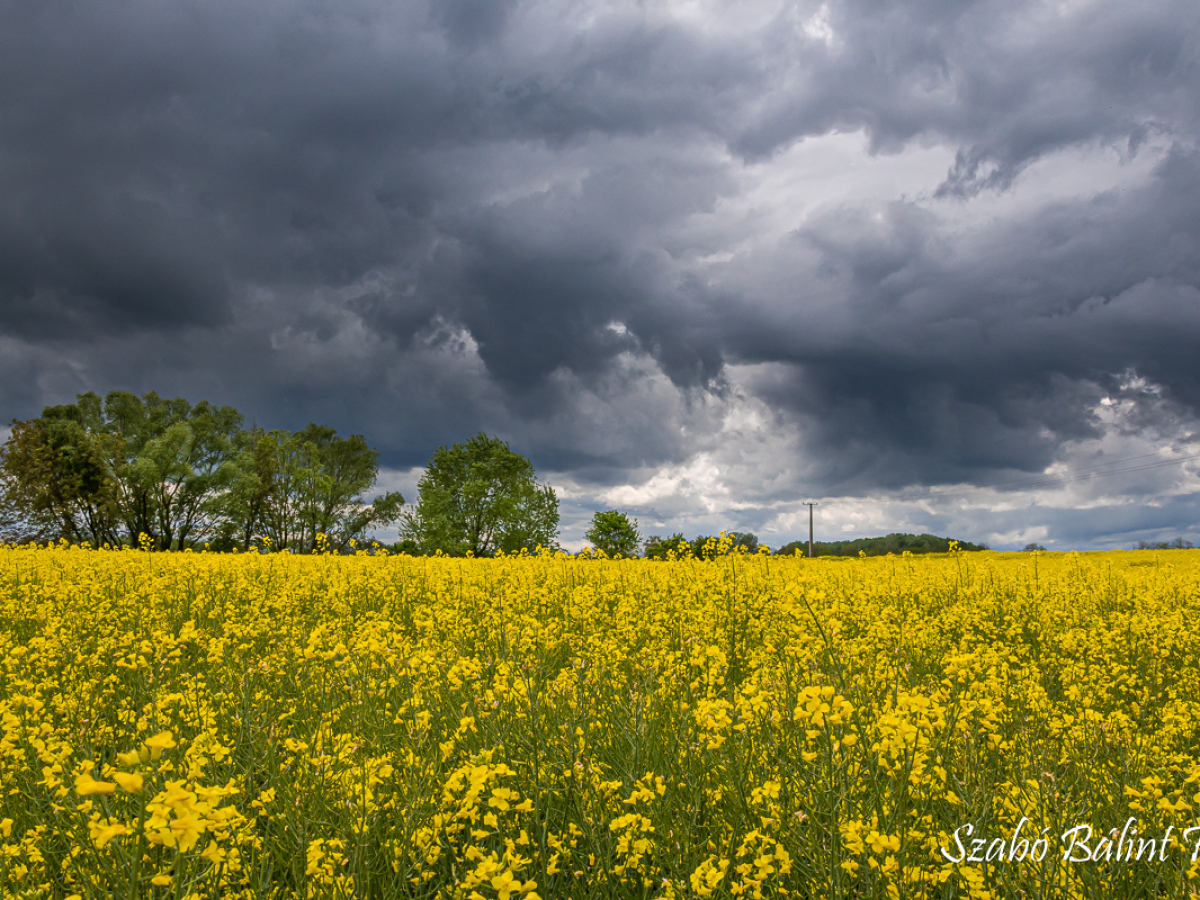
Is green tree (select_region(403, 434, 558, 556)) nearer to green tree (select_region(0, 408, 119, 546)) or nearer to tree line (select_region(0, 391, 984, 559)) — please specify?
tree line (select_region(0, 391, 984, 559))

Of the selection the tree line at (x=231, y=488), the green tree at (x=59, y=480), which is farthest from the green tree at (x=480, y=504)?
the green tree at (x=59, y=480)

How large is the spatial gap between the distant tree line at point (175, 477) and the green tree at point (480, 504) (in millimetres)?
5206

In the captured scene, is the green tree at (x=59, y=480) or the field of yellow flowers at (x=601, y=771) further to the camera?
the green tree at (x=59, y=480)

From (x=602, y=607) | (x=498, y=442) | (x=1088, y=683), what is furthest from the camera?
(x=498, y=442)

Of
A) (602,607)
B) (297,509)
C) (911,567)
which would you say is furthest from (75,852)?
(297,509)

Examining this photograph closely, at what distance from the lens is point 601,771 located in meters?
3.33

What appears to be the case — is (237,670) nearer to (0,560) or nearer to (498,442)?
(0,560)

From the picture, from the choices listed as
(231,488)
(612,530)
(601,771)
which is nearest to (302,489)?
(231,488)

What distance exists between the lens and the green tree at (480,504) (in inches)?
1580

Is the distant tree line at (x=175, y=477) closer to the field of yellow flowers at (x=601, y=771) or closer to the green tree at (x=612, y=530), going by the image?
the green tree at (x=612, y=530)

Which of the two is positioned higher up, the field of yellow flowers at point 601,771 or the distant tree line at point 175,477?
the distant tree line at point 175,477

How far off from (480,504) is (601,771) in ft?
130

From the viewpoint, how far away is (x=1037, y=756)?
3297 mm

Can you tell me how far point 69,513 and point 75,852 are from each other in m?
47.9
